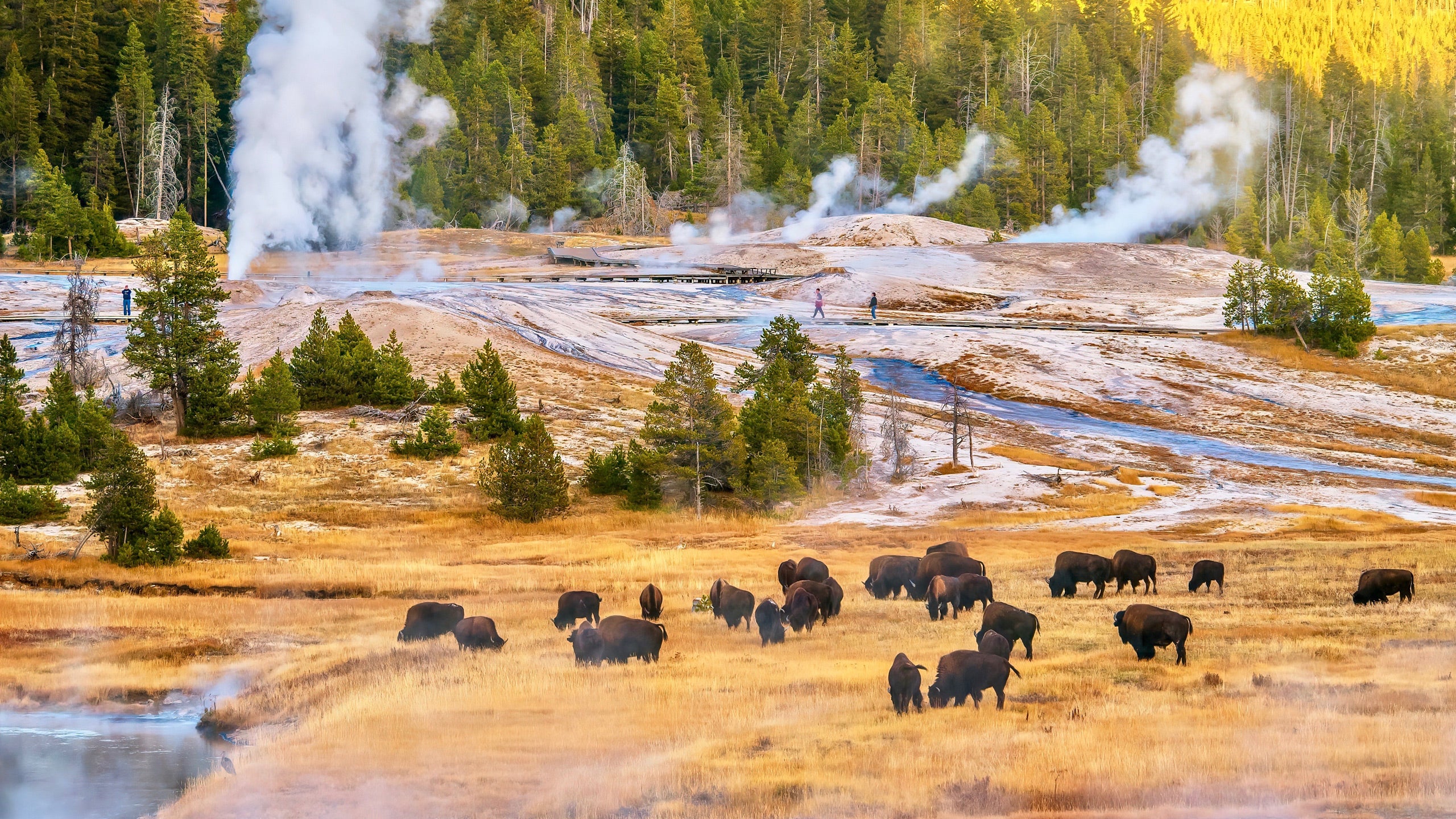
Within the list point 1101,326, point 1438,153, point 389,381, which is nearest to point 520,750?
point 389,381

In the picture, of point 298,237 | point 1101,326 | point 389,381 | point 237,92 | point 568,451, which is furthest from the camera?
point 237,92

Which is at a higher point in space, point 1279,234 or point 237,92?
point 237,92

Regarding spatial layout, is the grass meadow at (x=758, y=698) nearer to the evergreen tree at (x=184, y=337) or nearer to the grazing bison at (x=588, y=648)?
the grazing bison at (x=588, y=648)

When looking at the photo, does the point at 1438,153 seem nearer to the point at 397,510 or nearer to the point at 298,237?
the point at 298,237

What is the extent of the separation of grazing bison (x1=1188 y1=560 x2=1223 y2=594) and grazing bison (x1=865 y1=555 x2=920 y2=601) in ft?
18.2

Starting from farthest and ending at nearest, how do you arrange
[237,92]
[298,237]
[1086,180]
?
[1086,180]
[237,92]
[298,237]

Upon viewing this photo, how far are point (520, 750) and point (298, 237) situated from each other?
7146cm

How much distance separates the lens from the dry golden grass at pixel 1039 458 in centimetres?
5525

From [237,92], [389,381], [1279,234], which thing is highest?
[237,92]

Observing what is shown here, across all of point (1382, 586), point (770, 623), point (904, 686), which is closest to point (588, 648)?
point (770, 623)

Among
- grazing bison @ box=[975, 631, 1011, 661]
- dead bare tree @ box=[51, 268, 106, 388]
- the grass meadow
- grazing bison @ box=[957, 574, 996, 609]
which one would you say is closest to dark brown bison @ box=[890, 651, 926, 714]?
the grass meadow

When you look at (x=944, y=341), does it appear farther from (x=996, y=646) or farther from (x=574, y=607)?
(x=996, y=646)

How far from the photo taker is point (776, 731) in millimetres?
17000

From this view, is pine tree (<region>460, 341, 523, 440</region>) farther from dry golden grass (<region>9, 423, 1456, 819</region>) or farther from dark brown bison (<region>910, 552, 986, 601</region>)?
dark brown bison (<region>910, 552, 986, 601</region>)
